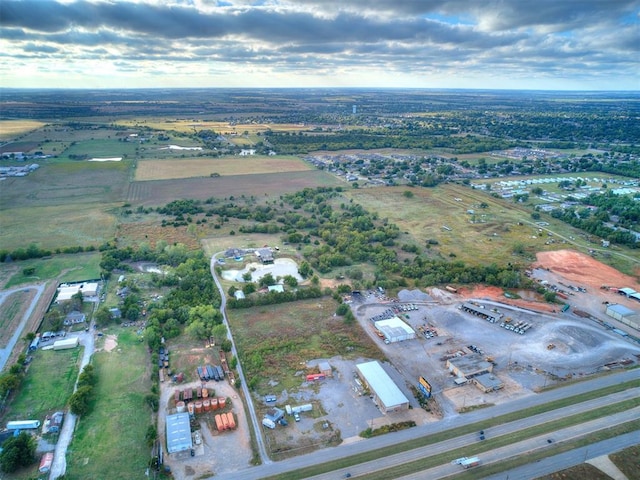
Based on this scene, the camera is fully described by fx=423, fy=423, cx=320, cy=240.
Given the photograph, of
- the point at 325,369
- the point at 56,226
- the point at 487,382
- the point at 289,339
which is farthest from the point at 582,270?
the point at 56,226

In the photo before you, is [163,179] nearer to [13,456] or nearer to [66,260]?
[66,260]

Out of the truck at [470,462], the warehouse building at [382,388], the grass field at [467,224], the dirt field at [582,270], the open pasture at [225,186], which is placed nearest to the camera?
the truck at [470,462]

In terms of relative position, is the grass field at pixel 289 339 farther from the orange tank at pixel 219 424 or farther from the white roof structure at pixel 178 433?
the white roof structure at pixel 178 433

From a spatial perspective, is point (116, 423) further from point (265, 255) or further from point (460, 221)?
point (460, 221)

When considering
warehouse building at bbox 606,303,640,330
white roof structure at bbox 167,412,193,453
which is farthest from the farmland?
warehouse building at bbox 606,303,640,330

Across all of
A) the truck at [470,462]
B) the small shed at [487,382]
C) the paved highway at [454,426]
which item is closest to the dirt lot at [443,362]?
the small shed at [487,382]

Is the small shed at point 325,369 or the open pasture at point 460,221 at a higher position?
the open pasture at point 460,221

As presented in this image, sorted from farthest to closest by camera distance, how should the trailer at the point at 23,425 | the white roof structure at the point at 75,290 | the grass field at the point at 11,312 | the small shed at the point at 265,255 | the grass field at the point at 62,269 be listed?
the small shed at the point at 265,255
the grass field at the point at 62,269
the white roof structure at the point at 75,290
the grass field at the point at 11,312
the trailer at the point at 23,425
